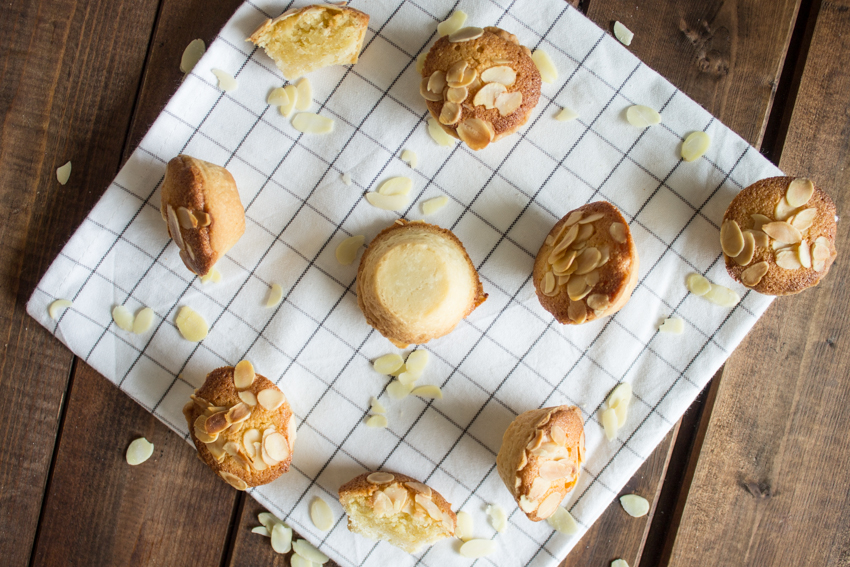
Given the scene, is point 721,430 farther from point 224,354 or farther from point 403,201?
point 224,354

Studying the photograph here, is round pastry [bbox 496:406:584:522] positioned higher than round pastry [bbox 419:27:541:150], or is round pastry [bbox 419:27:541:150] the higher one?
round pastry [bbox 419:27:541:150]

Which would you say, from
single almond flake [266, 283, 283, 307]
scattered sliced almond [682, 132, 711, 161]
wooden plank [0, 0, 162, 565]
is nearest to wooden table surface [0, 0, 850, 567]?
wooden plank [0, 0, 162, 565]

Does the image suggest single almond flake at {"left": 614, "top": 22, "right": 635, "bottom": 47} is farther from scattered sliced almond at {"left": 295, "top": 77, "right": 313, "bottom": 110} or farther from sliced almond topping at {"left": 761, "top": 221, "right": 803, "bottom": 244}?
scattered sliced almond at {"left": 295, "top": 77, "right": 313, "bottom": 110}

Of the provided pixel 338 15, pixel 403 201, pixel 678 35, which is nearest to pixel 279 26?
pixel 338 15

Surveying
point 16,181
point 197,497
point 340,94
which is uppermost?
point 340,94

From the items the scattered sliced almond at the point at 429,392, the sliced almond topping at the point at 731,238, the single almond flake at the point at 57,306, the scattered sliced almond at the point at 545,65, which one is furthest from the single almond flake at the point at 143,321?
the sliced almond topping at the point at 731,238

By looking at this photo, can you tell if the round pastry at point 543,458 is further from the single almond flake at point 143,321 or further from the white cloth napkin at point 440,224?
the single almond flake at point 143,321
